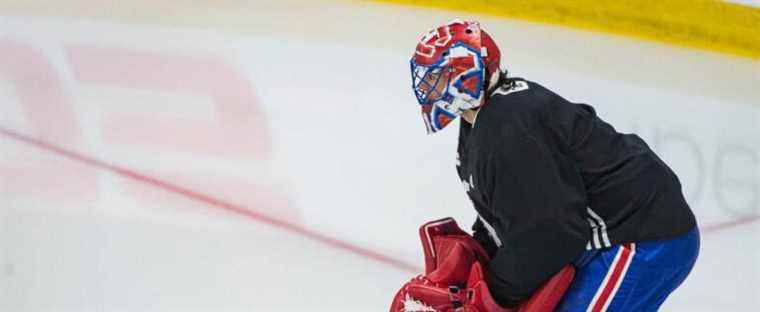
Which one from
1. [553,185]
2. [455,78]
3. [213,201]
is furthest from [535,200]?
[213,201]

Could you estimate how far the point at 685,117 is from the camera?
342 cm

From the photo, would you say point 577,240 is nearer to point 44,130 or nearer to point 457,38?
point 457,38

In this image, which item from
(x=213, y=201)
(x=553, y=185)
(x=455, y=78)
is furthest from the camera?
(x=213, y=201)

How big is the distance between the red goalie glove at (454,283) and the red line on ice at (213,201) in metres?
0.75

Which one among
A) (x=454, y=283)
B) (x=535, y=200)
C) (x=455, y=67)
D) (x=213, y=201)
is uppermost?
(x=455, y=67)

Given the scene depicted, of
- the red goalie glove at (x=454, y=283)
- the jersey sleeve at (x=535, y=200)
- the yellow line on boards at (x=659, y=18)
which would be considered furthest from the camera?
the yellow line on boards at (x=659, y=18)

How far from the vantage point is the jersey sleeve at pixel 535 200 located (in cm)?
165

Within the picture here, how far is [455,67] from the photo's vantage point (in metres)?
1.82

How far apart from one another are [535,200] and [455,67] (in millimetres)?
298

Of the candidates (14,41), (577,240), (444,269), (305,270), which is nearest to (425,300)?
(444,269)

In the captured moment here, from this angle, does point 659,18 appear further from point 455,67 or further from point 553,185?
point 553,185

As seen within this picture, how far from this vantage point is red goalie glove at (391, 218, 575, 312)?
5.83ft

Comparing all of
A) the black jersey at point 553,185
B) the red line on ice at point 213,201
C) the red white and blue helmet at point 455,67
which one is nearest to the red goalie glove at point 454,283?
the black jersey at point 553,185

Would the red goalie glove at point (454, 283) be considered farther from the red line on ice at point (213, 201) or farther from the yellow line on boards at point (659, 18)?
the yellow line on boards at point (659, 18)
